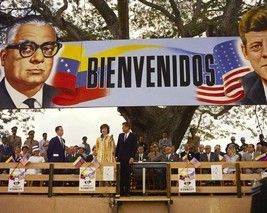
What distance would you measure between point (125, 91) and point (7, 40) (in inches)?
165

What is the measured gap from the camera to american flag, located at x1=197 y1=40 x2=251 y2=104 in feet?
37.1

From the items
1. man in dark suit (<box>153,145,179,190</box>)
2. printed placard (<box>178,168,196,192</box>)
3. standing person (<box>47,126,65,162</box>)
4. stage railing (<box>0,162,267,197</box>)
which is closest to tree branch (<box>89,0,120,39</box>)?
standing person (<box>47,126,65,162</box>)

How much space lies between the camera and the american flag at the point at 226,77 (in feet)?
37.1

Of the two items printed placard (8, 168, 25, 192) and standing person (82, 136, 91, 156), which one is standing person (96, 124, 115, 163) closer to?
printed placard (8, 168, 25, 192)

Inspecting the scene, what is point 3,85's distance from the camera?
1220 centimetres

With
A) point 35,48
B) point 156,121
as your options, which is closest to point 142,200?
point 35,48

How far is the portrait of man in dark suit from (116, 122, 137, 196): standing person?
344cm

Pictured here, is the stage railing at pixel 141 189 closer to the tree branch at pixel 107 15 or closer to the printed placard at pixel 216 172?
the printed placard at pixel 216 172

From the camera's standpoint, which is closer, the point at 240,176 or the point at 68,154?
the point at 240,176

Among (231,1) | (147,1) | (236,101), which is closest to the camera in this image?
(236,101)

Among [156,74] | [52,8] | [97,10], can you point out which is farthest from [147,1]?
[156,74]

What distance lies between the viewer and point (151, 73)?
11.5 m

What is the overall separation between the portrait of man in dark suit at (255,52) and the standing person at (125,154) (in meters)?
3.44

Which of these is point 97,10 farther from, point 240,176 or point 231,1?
point 240,176
